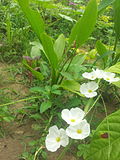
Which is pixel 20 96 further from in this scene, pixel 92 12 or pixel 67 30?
pixel 67 30

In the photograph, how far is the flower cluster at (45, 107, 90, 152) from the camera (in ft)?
2.21

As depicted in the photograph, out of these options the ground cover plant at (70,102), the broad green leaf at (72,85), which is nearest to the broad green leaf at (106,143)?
the ground cover plant at (70,102)

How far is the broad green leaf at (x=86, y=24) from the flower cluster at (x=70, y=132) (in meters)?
0.63

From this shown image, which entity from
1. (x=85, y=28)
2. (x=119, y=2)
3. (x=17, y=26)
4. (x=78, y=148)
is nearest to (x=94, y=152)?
(x=78, y=148)

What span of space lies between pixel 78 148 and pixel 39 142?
16cm

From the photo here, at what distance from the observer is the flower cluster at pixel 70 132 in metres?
0.67

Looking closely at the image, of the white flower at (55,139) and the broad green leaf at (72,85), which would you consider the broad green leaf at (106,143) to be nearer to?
the white flower at (55,139)

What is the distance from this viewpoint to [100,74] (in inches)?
35.2

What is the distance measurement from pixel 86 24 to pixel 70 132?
2.34 feet

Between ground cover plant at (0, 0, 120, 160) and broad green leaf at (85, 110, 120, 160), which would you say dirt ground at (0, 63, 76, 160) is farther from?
broad green leaf at (85, 110, 120, 160)

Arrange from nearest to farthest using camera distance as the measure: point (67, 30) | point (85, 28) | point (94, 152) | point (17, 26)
→ point (94, 152)
point (85, 28)
point (17, 26)
point (67, 30)

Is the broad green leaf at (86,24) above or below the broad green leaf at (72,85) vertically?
above

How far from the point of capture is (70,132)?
2.21ft

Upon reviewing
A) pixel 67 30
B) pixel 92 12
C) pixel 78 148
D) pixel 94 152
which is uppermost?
pixel 92 12
